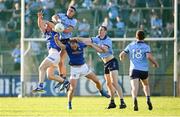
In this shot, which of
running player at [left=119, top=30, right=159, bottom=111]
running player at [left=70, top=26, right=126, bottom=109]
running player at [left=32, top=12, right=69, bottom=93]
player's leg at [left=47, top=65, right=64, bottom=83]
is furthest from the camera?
player's leg at [left=47, top=65, right=64, bottom=83]

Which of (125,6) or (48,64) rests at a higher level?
(125,6)

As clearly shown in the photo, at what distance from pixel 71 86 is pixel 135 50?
6.40ft

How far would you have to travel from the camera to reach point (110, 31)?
33.0 metres

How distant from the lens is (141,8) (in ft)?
107

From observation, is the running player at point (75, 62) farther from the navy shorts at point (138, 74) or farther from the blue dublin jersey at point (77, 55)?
the navy shorts at point (138, 74)

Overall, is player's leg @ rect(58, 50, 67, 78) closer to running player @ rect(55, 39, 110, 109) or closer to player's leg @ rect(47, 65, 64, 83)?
player's leg @ rect(47, 65, 64, 83)

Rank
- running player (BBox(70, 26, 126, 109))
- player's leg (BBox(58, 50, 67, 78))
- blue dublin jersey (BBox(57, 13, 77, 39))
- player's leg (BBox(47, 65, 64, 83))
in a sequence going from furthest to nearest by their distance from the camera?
player's leg (BBox(58, 50, 67, 78)) → player's leg (BBox(47, 65, 64, 83)) → blue dublin jersey (BBox(57, 13, 77, 39)) → running player (BBox(70, 26, 126, 109))

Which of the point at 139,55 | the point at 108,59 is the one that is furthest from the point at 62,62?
the point at 139,55

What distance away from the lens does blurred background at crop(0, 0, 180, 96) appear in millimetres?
32562

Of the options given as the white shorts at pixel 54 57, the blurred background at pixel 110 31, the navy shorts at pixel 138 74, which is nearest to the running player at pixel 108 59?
the navy shorts at pixel 138 74

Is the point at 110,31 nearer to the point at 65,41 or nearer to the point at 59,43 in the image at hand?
the point at 65,41

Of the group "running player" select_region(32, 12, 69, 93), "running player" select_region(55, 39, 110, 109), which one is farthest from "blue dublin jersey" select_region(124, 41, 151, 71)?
"running player" select_region(32, 12, 69, 93)

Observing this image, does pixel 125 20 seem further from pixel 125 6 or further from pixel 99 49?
pixel 99 49

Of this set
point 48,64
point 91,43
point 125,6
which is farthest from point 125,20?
point 91,43
